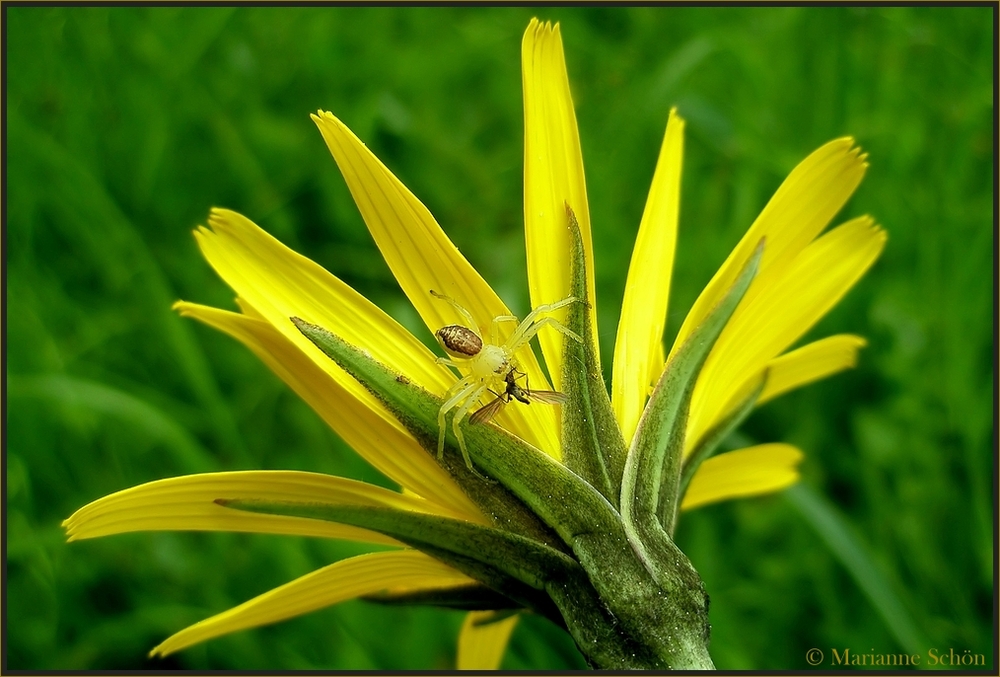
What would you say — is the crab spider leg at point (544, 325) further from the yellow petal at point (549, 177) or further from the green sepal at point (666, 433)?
the green sepal at point (666, 433)

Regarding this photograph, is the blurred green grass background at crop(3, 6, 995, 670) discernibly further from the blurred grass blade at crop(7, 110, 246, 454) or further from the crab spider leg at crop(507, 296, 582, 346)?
the crab spider leg at crop(507, 296, 582, 346)

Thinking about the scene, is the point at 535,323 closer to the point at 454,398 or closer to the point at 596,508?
the point at 454,398

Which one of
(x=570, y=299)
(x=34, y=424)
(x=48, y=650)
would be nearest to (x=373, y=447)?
(x=570, y=299)

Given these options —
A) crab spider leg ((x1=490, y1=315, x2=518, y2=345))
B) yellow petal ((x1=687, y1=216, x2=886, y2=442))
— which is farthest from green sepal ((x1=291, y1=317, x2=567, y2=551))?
yellow petal ((x1=687, y1=216, x2=886, y2=442))

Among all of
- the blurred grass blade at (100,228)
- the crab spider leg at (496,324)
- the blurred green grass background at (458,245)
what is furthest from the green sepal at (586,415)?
the blurred grass blade at (100,228)

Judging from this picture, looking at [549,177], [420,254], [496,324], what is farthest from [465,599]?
[549,177]
